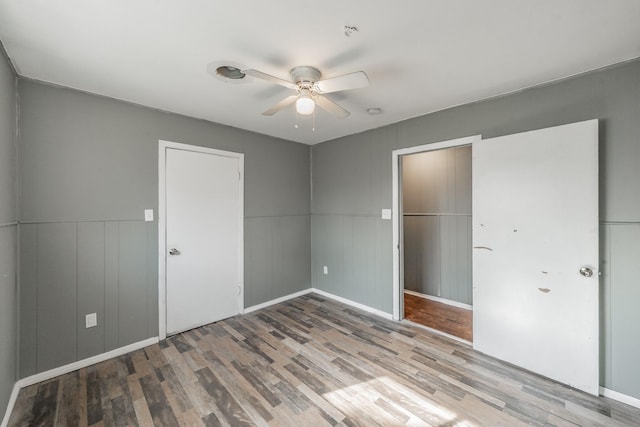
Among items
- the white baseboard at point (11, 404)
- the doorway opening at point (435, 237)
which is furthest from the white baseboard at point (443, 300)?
the white baseboard at point (11, 404)

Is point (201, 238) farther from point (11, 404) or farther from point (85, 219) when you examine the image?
point (11, 404)

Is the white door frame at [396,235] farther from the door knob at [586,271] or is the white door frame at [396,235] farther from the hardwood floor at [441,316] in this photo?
the door knob at [586,271]

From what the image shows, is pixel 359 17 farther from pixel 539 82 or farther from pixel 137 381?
pixel 137 381

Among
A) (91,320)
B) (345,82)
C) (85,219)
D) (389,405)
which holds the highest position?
(345,82)

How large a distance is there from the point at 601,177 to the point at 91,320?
4327 millimetres

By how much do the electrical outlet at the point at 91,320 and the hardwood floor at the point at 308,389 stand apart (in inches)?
14.4

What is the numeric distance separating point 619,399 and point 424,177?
299 centimetres

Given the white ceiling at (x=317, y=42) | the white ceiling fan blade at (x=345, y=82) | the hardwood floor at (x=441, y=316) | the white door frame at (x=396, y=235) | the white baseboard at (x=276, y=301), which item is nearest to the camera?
the white ceiling at (x=317, y=42)

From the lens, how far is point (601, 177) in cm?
197

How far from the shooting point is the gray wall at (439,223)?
3695 millimetres

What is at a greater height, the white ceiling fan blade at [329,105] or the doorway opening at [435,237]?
the white ceiling fan blade at [329,105]

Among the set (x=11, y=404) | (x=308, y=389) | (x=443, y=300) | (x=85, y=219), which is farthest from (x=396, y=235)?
(x=11, y=404)

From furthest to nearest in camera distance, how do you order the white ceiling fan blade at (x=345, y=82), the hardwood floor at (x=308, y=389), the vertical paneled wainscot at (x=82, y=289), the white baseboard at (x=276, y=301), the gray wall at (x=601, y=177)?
the white baseboard at (x=276, y=301), the vertical paneled wainscot at (x=82, y=289), the gray wall at (x=601, y=177), the hardwood floor at (x=308, y=389), the white ceiling fan blade at (x=345, y=82)

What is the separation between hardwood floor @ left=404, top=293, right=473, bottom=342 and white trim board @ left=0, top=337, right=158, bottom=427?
9.76 feet
